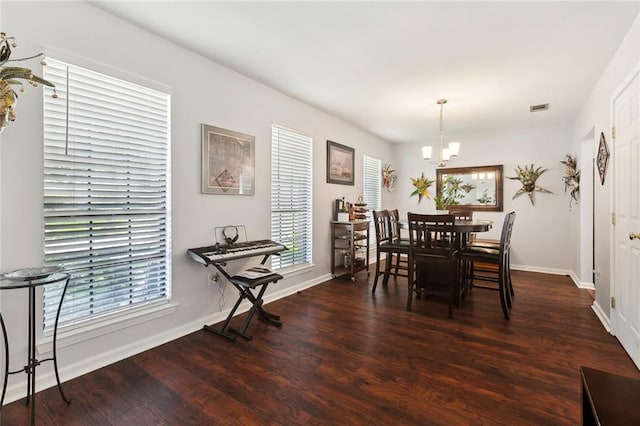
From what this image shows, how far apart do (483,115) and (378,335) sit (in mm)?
3813

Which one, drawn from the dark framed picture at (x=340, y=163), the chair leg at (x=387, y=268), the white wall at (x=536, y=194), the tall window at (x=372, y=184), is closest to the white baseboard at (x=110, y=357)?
the chair leg at (x=387, y=268)

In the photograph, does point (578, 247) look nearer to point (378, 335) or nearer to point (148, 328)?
point (378, 335)

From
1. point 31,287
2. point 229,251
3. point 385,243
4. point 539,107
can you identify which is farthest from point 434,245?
point 31,287

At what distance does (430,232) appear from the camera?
323 centimetres

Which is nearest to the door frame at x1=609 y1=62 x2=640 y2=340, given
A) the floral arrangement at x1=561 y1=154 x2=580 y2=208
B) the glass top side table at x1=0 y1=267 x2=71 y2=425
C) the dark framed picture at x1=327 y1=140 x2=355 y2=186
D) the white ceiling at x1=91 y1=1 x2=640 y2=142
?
the white ceiling at x1=91 y1=1 x2=640 y2=142

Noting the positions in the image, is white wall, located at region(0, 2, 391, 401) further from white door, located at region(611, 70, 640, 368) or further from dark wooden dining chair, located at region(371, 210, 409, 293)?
white door, located at region(611, 70, 640, 368)

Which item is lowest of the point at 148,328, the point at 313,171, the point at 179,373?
the point at 179,373

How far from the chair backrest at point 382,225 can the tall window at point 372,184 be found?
1.56m

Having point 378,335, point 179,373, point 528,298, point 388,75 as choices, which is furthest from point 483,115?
point 179,373

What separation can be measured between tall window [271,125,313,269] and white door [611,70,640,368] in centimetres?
321

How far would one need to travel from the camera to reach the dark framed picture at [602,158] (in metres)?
2.87

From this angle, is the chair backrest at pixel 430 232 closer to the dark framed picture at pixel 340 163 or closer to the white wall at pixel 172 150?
the white wall at pixel 172 150

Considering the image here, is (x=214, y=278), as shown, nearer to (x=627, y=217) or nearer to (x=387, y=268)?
(x=387, y=268)

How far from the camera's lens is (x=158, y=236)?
101 inches
